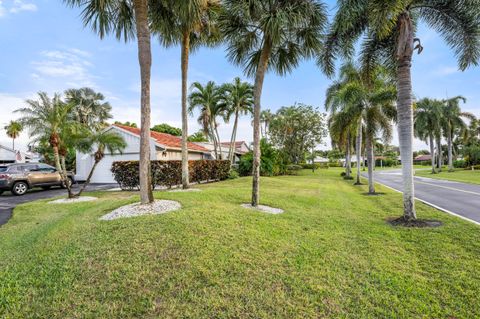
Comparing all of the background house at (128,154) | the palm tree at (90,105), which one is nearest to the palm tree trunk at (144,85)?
the background house at (128,154)

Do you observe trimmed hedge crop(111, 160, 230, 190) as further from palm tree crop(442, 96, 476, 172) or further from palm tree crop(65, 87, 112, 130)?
palm tree crop(442, 96, 476, 172)

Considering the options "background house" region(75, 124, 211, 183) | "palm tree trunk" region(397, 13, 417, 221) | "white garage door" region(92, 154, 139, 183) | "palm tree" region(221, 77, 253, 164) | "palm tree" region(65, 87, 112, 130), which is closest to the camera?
"palm tree trunk" region(397, 13, 417, 221)

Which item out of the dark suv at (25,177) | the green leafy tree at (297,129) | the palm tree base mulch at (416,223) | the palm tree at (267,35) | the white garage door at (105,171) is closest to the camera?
the palm tree base mulch at (416,223)

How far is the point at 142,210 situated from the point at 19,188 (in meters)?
12.3

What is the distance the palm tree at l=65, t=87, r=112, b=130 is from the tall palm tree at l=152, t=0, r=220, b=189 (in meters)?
21.6

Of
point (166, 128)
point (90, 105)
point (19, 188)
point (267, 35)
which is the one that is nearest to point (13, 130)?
point (90, 105)

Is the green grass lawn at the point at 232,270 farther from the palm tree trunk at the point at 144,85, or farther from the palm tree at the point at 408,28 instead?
the palm tree at the point at 408,28

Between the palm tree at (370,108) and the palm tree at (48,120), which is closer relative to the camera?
the palm tree at (48,120)

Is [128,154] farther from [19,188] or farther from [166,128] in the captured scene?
[166,128]

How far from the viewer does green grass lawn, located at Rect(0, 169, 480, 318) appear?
3.21 meters

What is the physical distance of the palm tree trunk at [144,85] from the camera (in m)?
7.31

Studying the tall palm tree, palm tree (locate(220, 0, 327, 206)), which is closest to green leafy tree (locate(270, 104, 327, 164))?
the tall palm tree

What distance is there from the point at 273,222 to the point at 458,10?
843 centimetres

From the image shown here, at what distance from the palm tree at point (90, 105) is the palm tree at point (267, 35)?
2542cm
